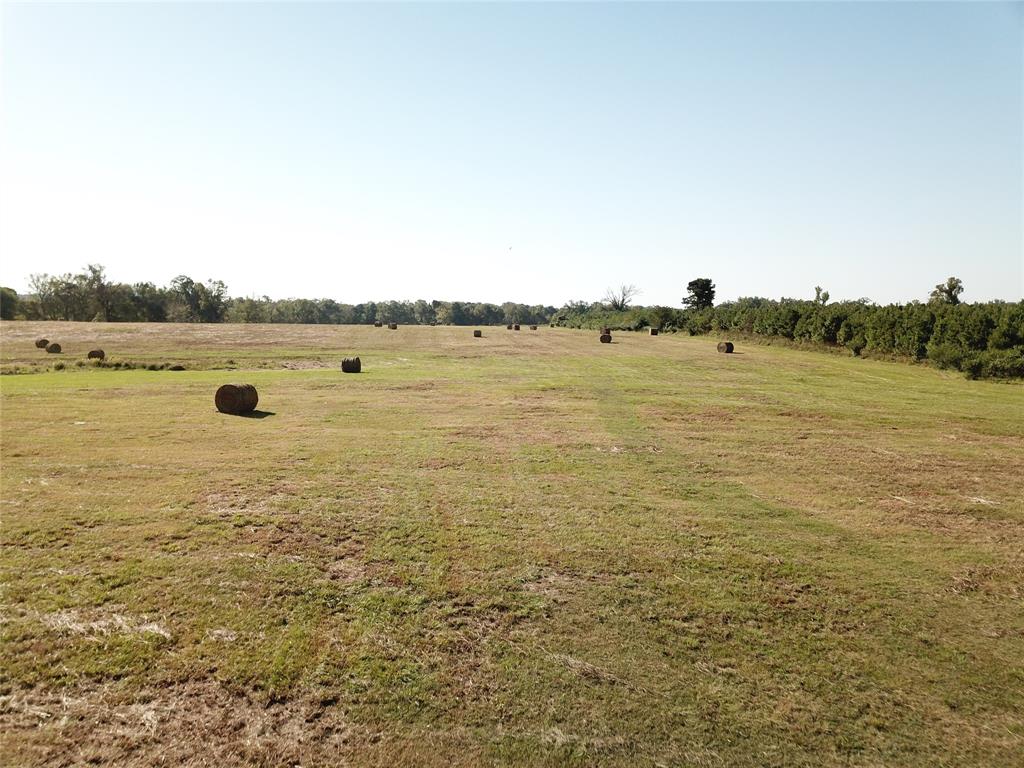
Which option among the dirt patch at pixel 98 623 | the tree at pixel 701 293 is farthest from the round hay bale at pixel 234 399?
the tree at pixel 701 293

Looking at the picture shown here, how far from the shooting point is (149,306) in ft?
456

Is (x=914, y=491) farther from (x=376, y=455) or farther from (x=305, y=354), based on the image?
(x=305, y=354)

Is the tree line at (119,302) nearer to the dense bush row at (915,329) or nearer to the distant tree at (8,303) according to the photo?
the distant tree at (8,303)

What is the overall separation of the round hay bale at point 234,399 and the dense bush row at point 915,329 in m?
39.9

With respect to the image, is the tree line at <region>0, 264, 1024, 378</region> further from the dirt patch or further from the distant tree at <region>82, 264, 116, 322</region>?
the dirt patch

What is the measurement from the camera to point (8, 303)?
119 metres

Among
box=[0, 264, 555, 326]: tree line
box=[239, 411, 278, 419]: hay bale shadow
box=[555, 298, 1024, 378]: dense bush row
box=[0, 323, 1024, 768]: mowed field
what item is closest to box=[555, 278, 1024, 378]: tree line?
box=[555, 298, 1024, 378]: dense bush row

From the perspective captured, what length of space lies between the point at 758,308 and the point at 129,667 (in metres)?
72.0

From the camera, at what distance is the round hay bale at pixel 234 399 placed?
20562 mm

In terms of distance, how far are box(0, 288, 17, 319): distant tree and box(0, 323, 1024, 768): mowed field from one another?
137 meters

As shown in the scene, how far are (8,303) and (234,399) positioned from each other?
463 ft

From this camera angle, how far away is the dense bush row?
108 feet

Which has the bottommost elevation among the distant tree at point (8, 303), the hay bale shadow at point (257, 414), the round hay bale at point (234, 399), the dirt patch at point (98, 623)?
the dirt patch at point (98, 623)

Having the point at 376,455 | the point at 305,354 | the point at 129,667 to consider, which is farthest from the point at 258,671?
the point at 305,354
